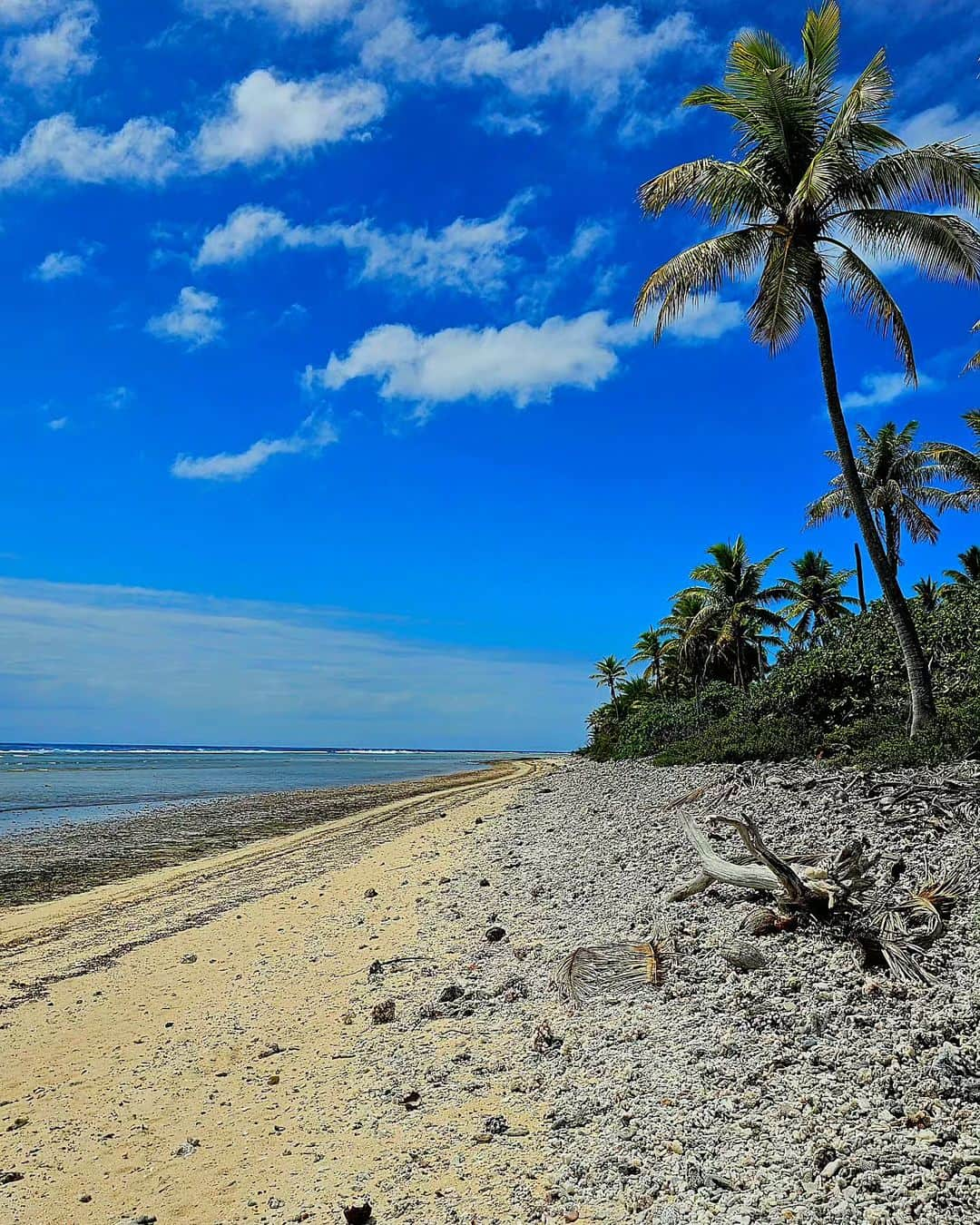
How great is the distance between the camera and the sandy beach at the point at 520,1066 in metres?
3.38

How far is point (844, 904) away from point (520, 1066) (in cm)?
238

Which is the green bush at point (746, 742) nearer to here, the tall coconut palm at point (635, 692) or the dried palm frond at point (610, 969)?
the dried palm frond at point (610, 969)

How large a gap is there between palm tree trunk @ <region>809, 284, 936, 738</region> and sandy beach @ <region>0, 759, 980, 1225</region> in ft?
16.8

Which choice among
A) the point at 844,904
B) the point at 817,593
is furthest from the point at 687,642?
the point at 844,904

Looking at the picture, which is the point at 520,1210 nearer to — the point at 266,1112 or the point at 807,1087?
the point at 807,1087

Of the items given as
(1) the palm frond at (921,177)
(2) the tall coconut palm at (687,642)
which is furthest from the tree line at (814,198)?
(2) the tall coconut palm at (687,642)

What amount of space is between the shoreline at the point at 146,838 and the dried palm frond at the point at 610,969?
9.89 m

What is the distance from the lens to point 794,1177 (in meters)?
3.20

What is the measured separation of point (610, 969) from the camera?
5.61 m

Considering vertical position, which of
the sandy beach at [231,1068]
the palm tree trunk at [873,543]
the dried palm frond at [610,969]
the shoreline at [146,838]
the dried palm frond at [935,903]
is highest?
the palm tree trunk at [873,543]

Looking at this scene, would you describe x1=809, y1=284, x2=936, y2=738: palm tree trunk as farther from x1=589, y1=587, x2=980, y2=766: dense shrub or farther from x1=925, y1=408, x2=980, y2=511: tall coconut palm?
x1=925, y1=408, x2=980, y2=511: tall coconut palm

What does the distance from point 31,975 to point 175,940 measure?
1446 millimetres

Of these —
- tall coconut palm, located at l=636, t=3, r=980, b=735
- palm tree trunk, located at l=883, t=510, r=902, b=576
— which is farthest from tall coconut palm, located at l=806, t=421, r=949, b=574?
tall coconut palm, located at l=636, t=3, r=980, b=735

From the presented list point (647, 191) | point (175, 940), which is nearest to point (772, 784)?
point (175, 940)
